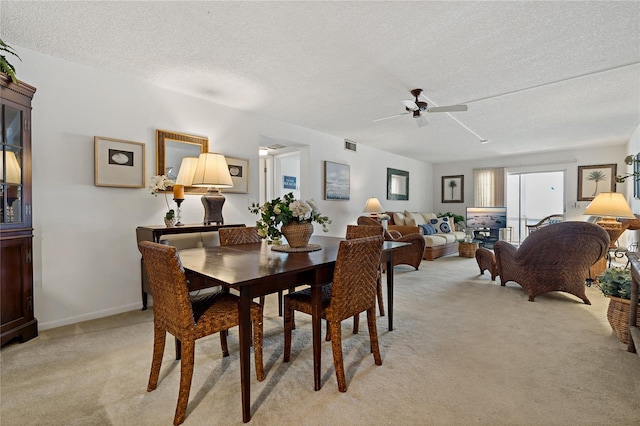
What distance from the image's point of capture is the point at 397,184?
7.59 meters

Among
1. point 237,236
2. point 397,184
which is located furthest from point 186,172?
point 397,184

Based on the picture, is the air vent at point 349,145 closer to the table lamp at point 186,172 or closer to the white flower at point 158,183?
the table lamp at point 186,172

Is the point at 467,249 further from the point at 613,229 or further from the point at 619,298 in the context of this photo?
A: the point at 619,298

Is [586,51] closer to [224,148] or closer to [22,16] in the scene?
[224,148]

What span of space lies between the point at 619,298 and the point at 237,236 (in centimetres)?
314

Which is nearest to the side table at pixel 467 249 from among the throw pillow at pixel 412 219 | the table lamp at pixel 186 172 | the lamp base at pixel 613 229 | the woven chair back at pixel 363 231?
the throw pillow at pixel 412 219

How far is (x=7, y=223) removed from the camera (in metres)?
2.25

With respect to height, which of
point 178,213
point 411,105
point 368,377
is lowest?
point 368,377

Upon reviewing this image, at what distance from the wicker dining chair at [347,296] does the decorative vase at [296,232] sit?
1.34 feet

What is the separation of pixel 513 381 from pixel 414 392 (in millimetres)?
636

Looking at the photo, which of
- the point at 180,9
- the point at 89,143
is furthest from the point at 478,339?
the point at 89,143

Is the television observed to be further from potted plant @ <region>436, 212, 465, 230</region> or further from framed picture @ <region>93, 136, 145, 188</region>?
framed picture @ <region>93, 136, 145, 188</region>

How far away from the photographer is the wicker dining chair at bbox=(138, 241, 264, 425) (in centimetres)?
150

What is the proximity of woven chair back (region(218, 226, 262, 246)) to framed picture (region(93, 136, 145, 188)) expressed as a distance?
1227 millimetres
